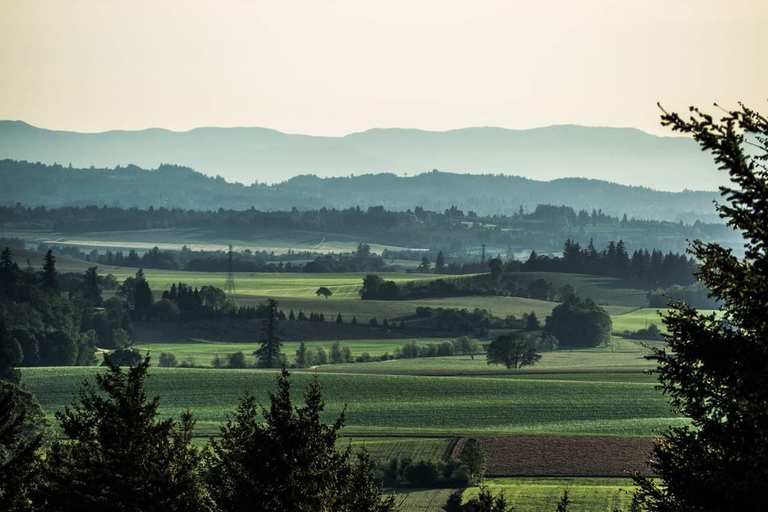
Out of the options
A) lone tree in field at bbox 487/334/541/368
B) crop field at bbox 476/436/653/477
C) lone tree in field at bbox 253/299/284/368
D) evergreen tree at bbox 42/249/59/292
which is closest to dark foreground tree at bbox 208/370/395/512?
crop field at bbox 476/436/653/477

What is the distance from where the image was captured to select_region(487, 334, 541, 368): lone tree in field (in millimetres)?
122938

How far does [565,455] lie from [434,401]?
24.4m

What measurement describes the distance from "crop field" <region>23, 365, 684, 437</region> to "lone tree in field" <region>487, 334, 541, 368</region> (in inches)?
894

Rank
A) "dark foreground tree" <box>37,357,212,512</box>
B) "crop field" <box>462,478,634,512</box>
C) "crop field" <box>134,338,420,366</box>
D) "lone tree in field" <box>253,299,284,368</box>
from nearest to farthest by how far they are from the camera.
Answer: "dark foreground tree" <box>37,357,212,512</box> < "crop field" <box>462,478,634,512</box> < "lone tree in field" <box>253,299,284,368</box> < "crop field" <box>134,338,420,366</box>

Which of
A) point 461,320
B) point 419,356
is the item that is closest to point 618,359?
point 419,356

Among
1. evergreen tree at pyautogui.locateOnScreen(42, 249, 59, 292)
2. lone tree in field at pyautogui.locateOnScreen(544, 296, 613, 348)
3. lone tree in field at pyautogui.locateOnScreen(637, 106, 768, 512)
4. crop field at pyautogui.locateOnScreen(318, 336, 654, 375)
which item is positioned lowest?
crop field at pyautogui.locateOnScreen(318, 336, 654, 375)

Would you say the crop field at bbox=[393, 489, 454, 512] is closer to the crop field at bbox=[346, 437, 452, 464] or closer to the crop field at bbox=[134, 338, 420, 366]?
the crop field at bbox=[346, 437, 452, 464]

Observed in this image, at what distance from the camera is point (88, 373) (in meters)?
105

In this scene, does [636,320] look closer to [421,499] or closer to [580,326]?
[580,326]

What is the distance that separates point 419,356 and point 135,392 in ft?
346

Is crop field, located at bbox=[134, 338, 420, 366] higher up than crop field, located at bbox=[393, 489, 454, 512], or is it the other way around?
crop field, located at bbox=[393, 489, 454, 512]

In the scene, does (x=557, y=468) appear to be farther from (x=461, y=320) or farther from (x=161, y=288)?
(x=161, y=288)

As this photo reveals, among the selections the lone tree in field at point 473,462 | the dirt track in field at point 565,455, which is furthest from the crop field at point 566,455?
the lone tree in field at point 473,462

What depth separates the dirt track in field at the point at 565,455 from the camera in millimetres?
63250
